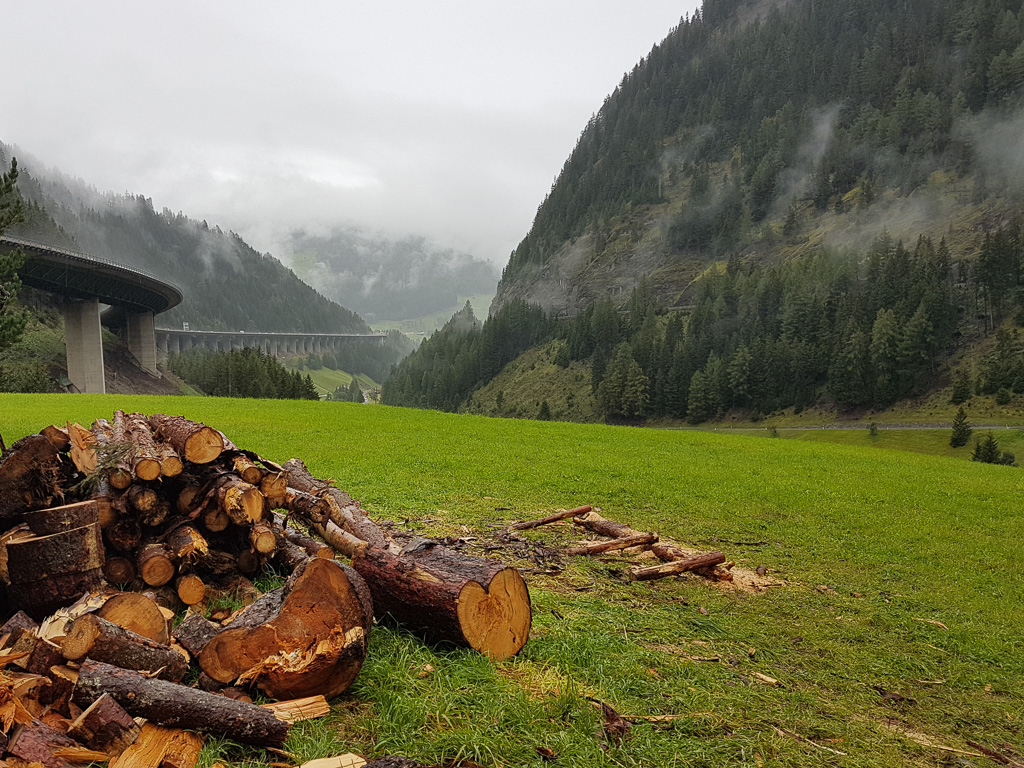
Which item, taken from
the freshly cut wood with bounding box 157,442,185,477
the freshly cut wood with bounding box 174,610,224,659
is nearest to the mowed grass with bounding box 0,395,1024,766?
the freshly cut wood with bounding box 174,610,224,659

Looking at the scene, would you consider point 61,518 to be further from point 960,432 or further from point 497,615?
point 960,432

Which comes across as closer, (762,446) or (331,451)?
(331,451)

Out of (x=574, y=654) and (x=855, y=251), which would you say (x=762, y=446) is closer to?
(x=574, y=654)

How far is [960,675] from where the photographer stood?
23.6 ft

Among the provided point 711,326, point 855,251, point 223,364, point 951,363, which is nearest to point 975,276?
point 951,363

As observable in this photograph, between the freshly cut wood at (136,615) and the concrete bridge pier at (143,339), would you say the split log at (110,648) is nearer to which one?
the freshly cut wood at (136,615)

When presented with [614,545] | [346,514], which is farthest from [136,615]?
[614,545]

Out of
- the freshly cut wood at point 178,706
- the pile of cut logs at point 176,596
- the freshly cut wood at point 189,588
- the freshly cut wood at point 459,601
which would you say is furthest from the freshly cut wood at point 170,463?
the freshly cut wood at point 178,706

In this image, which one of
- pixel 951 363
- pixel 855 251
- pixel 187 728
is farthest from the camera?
pixel 855 251

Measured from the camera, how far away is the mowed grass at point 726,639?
16.1ft

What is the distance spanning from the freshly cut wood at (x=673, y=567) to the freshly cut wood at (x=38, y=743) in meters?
7.67

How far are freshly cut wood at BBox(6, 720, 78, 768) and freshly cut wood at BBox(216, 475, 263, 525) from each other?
3264 millimetres

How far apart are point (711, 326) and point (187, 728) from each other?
150590mm

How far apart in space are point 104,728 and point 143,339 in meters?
123
